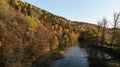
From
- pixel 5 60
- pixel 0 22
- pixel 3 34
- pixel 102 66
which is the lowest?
pixel 102 66

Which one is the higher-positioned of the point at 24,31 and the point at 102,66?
the point at 24,31

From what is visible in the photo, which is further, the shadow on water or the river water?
the river water

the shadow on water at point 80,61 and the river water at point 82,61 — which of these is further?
the river water at point 82,61

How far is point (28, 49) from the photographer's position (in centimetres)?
6181

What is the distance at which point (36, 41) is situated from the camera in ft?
225

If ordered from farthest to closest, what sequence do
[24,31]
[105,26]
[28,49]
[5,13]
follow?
[105,26] < [24,31] < [28,49] < [5,13]

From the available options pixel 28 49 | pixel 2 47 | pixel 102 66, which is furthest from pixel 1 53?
pixel 102 66

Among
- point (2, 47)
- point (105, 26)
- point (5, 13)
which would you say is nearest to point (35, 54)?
point (5, 13)

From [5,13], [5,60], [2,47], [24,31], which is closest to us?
[5,60]

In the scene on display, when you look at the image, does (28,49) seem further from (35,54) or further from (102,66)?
(102,66)

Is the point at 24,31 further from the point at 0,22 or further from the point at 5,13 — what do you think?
the point at 0,22

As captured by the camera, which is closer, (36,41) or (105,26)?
(36,41)

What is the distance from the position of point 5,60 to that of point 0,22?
39.4 ft

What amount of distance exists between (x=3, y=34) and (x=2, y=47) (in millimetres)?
6280
